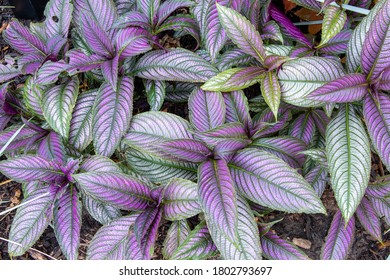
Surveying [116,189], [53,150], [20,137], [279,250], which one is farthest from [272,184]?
[20,137]

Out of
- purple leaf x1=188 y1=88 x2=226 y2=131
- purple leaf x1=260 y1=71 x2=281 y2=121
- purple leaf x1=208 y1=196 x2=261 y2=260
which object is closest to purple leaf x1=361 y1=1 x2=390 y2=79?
purple leaf x1=260 y1=71 x2=281 y2=121

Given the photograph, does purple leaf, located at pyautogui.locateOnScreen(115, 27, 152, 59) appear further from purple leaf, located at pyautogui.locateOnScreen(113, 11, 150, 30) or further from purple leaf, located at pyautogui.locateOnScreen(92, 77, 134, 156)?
purple leaf, located at pyautogui.locateOnScreen(92, 77, 134, 156)

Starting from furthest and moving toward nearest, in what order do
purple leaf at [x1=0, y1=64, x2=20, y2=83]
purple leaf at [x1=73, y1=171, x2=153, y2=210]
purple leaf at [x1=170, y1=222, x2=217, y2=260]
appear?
purple leaf at [x1=0, y1=64, x2=20, y2=83], purple leaf at [x1=170, y1=222, x2=217, y2=260], purple leaf at [x1=73, y1=171, x2=153, y2=210]

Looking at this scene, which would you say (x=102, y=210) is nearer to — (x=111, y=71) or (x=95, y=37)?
(x=111, y=71)

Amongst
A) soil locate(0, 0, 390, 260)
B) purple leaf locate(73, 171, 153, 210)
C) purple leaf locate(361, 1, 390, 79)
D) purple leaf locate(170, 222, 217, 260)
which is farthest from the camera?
soil locate(0, 0, 390, 260)

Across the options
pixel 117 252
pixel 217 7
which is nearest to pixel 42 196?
pixel 117 252

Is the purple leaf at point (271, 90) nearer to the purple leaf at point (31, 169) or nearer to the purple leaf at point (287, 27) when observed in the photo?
the purple leaf at point (287, 27)
